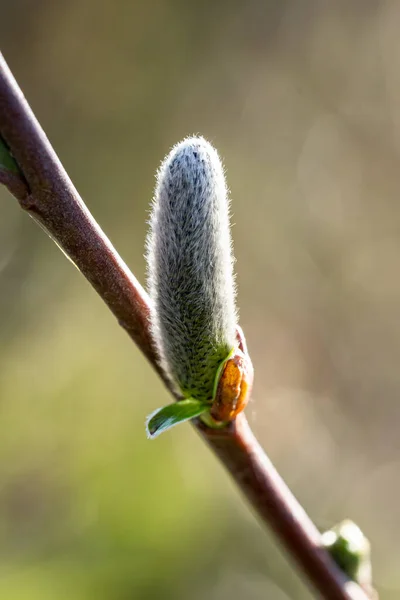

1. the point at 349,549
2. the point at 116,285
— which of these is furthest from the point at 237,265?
the point at 116,285

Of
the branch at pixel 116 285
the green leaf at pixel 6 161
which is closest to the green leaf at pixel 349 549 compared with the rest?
the branch at pixel 116 285

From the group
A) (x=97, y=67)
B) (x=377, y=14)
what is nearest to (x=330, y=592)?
(x=97, y=67)

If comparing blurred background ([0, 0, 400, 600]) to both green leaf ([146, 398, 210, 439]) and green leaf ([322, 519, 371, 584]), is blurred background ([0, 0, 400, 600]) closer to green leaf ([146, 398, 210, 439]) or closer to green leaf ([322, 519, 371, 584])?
green leaf ([322, 519, 371, 584])

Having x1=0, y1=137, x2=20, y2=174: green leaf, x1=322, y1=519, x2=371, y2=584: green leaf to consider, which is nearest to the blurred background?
x1=322, y1=519, x2=371, y2=584: green leaf

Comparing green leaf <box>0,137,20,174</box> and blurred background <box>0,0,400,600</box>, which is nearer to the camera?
green leaf <box>0,137,20,174</box>

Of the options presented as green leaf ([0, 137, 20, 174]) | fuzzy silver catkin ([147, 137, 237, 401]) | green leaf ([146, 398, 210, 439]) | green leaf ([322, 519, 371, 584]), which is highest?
green leaf ([0, 137, 20, 174])

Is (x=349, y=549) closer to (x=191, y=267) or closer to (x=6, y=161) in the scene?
(x=191, y=267)
